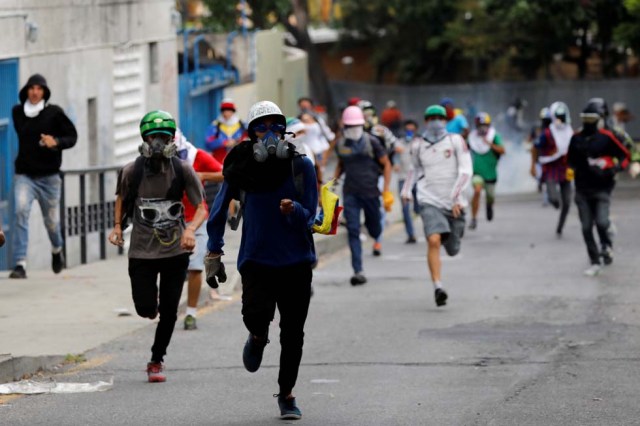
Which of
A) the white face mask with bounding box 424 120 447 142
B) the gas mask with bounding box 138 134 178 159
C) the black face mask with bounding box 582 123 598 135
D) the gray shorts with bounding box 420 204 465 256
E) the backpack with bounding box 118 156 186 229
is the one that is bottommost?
the gray shorts with bounding box 420 204 465 256

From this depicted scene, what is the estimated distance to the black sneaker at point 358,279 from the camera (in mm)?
16672

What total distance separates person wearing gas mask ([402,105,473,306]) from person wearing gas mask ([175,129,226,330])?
2.62 meters

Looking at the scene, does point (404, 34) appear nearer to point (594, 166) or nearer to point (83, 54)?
point (83, 54)

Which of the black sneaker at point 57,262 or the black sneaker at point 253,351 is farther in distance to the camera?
the black sneaker at point 57,262

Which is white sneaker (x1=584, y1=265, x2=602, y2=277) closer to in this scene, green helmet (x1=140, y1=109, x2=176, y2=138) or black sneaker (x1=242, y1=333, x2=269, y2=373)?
green helmet (x1=140, y1=109, x2=176, y2=138)

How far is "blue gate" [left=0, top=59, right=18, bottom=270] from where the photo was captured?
55.8ft

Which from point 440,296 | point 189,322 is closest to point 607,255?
point 440,296

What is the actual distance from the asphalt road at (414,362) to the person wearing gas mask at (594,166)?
0.56m

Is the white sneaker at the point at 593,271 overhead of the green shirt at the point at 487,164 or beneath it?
beneath

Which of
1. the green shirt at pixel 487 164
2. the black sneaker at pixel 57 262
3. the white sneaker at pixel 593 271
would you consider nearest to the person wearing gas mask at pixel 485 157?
the green shirt at pixel 487 164

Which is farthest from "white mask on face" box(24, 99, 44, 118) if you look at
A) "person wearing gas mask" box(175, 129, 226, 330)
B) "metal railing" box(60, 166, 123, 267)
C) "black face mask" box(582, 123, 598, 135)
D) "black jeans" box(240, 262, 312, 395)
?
"black jeans" box(240, 262, 312, 395)

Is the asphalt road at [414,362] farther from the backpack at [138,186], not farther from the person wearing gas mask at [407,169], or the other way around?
the person wearing gas mask at [407,169]

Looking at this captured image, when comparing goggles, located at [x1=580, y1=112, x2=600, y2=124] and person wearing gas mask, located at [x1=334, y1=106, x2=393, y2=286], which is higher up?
goggles, located at [x1=580, y1=112, x2=600, y2=124]

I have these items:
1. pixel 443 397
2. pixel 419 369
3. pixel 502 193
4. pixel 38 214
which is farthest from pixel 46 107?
pixel 502 193
